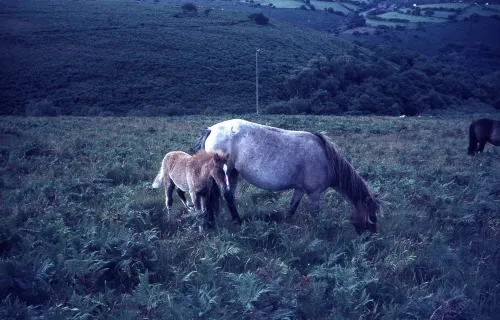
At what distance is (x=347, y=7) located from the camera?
108m

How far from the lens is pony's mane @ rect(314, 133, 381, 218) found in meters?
6.43

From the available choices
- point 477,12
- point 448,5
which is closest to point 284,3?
point 448,5

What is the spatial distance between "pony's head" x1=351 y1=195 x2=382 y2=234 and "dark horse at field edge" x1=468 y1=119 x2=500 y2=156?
1214 centimetres

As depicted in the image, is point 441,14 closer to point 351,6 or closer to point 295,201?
point 351,6

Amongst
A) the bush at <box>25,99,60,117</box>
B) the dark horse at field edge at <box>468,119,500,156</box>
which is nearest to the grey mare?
the dark horse at field edge at <box>468,119,500,156</box>

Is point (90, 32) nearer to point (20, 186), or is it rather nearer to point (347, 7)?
point (20, 186)

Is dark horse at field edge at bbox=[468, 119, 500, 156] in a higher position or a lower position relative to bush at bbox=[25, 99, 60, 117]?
higher

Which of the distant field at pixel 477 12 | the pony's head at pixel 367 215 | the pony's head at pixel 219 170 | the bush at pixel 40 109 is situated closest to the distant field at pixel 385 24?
the distant field at pixel 477 12

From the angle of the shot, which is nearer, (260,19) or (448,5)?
(260,19)

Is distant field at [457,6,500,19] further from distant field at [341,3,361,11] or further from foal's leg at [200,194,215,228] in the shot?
foal's leg at [200,194,215,228]

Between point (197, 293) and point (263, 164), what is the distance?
10.3 ft

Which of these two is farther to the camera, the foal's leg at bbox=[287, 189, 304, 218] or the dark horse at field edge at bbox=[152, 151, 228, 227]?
the foal's leg at bbox=[287, 189, 304, 218]

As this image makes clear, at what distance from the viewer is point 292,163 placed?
6.70m

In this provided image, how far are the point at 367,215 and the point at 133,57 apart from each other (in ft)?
173
